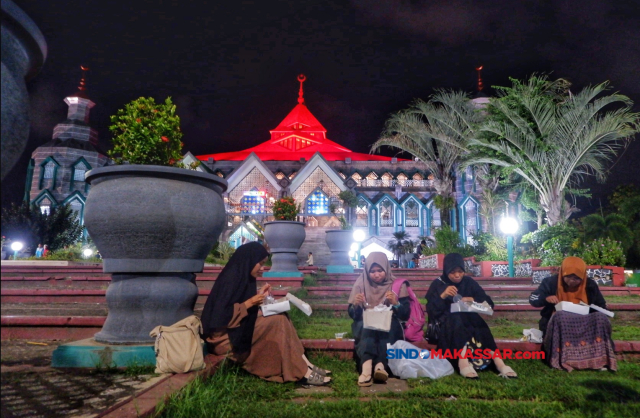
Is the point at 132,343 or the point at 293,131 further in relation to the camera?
the point at 293,131

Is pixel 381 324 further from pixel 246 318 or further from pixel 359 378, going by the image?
pixel 246 318

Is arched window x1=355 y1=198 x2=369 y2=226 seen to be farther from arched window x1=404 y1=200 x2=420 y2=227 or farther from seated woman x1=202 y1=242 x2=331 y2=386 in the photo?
seated woman x1=202 y1=242 x2=331 y2=386

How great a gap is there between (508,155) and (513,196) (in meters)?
16.4

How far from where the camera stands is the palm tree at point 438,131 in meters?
17.7

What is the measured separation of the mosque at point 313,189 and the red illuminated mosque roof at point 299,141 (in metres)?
2.07

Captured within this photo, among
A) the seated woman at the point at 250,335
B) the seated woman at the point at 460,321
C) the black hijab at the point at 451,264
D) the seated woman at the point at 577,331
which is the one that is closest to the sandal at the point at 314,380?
the seated woman at the point at 250,335

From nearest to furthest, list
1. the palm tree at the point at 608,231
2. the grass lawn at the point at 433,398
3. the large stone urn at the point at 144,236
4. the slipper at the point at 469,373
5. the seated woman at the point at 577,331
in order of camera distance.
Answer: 1. the grass lawn at the point at 433,398
2. the large stone urn at the point at 144,236
3. the slipper at the point at 469,373
4. the seated woman at the point at 577,331
5. the palm tree at the point at 608,231

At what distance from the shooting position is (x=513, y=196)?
90.4 feet

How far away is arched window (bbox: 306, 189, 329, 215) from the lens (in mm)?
27781

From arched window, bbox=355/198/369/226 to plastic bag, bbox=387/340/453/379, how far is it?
24466 millimetres

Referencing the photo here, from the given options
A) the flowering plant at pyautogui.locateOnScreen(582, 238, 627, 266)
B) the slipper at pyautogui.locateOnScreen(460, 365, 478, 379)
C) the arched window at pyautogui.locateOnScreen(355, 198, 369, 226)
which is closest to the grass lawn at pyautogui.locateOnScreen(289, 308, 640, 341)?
the slipper at pyautogui.locateOnScreen(460, 365, 478, 379)

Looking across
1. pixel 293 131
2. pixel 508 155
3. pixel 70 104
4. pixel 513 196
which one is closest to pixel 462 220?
pixel 513 196

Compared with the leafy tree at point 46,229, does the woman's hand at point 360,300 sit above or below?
below

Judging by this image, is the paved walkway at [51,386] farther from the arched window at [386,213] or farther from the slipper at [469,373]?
the arched window at [386,213]
